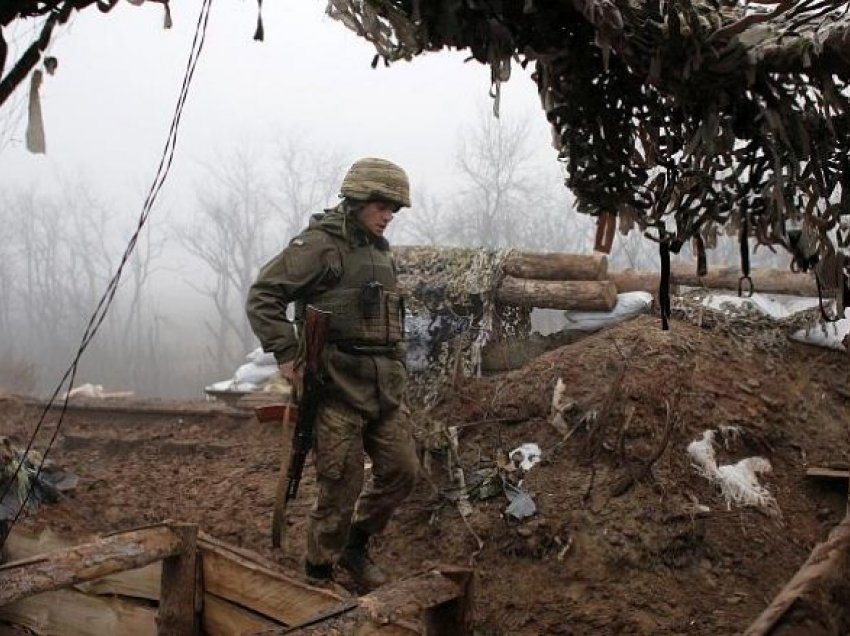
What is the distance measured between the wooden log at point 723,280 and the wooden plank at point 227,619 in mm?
5356

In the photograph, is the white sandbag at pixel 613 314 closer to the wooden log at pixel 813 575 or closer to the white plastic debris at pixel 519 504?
the white plastic debris at pixel 519 504

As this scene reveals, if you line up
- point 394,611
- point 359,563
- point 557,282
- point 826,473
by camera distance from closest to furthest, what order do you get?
point 394,611, point 359,563, point 826,473, point 557,282

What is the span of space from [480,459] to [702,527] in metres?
1.62

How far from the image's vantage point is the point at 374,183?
3695 millimetres

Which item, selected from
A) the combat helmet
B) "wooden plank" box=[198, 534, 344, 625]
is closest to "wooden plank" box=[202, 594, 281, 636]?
"wooden plank" box=[198, 534, 344, 625]

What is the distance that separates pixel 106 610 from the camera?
325 centimetres

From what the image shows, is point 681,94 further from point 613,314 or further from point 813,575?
point 613,314

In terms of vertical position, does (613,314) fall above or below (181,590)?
above

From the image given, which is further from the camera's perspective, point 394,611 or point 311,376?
point 311,376

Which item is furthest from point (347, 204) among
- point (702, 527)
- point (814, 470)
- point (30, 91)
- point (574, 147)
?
point (814, 470)

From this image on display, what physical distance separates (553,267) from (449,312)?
3.93ft

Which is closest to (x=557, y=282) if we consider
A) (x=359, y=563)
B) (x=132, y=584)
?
(x=359, y=563)

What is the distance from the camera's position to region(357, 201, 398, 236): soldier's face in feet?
12.4

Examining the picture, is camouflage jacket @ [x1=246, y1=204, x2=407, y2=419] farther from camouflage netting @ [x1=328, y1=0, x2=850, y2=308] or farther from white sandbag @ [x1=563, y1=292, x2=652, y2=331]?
white sandbag @ [x1=563, y1=292, x2=652, y2=331]
